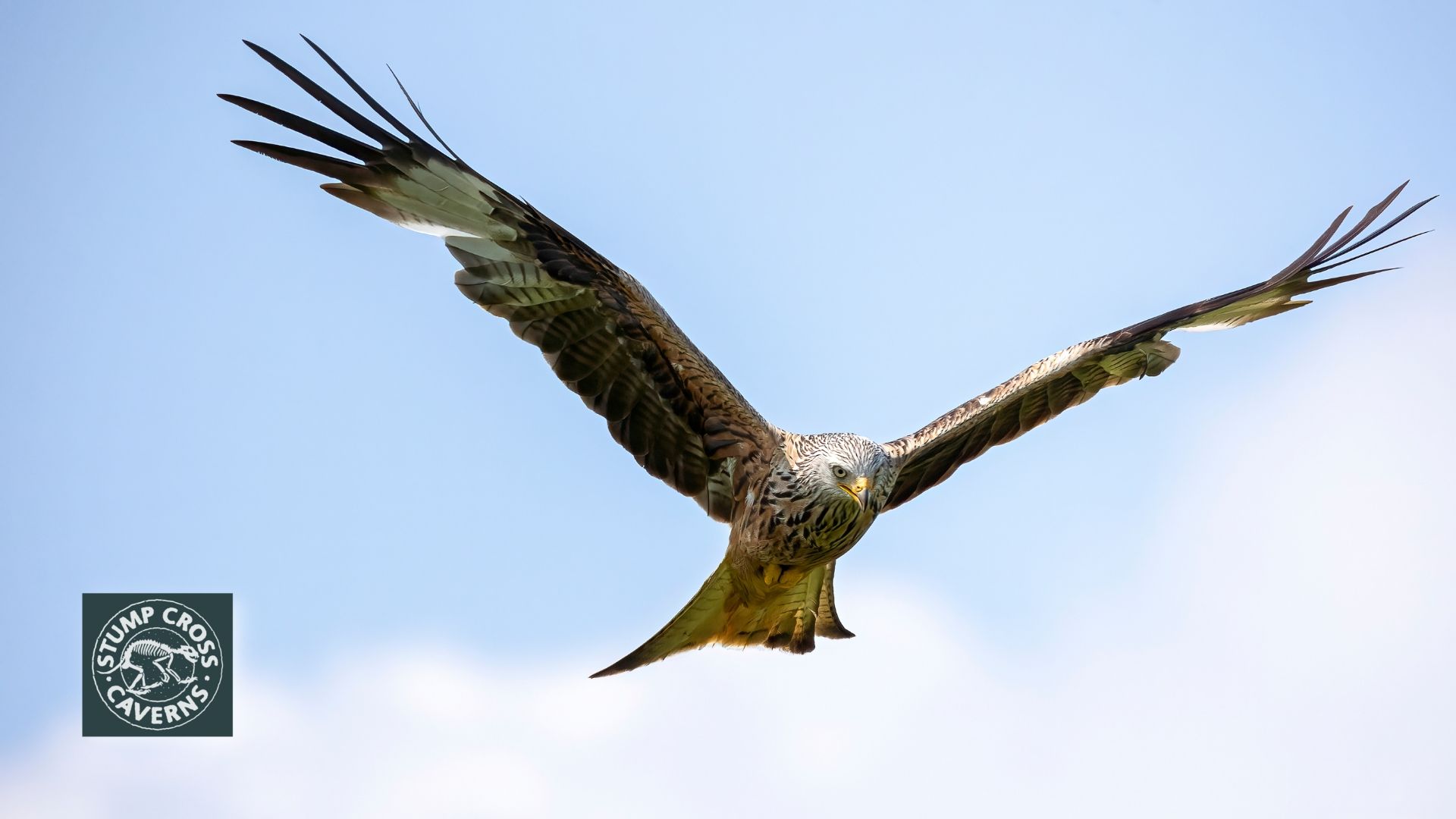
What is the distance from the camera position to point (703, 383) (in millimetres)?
8117

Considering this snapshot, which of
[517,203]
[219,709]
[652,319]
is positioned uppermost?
[517,203]

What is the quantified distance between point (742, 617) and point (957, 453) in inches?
66.8

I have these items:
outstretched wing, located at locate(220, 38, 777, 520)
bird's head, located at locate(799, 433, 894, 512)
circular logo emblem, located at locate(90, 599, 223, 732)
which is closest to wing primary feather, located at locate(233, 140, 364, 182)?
outstretched wing, located at locate(220, 38, 777, 520)

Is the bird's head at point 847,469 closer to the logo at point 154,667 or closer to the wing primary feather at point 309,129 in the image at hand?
the wing primary feather at point 309,129

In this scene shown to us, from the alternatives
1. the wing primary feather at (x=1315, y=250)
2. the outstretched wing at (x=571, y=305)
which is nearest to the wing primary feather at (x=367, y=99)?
the outstretched wing at (x=571, y=305)

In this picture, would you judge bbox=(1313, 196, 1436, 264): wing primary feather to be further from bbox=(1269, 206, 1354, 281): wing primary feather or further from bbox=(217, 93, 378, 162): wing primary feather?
bbox=(217, 93, 378, 162): wing primary feather

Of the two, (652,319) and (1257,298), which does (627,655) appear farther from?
(1257,298)

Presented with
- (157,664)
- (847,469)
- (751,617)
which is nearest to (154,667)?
(157,664)

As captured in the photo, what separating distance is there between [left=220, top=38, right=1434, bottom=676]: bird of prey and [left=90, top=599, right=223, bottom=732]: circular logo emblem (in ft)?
15.3

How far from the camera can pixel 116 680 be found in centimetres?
1116

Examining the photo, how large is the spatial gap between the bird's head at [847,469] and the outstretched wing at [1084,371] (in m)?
0.43

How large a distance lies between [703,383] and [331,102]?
240cm

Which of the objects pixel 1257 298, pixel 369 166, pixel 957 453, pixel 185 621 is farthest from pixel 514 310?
pixel 185 621

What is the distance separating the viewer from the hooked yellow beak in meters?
7.47
